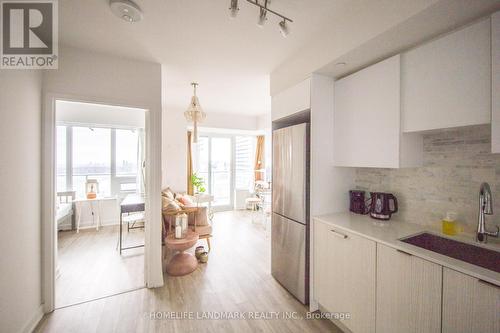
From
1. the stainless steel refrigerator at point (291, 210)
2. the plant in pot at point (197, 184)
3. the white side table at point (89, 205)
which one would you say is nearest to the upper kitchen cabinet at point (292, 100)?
the stainless steel refrigerator at point (291, 210)

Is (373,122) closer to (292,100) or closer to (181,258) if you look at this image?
(292,100)

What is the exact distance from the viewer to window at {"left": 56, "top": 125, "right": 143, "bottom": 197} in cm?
431

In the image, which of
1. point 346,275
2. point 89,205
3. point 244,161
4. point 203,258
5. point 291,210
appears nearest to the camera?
point 346,275

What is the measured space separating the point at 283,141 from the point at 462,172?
1.50 m

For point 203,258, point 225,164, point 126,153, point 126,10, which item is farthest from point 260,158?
point 126,10

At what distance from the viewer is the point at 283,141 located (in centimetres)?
229

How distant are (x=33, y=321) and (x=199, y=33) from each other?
2.97m

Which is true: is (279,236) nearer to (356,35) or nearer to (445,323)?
(445,323)

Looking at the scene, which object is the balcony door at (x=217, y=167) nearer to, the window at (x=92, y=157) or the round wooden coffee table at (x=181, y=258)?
the window at (x=92, y=157)

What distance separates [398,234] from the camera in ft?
4.90

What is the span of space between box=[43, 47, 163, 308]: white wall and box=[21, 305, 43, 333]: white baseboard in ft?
1.08

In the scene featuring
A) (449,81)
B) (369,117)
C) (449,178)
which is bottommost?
(449,178)

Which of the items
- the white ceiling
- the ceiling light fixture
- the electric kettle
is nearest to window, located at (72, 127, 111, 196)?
the white ceiling

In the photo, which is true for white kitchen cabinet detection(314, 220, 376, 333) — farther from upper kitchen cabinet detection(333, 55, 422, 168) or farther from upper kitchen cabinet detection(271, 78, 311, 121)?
upper kitchen cabinet detection(271, 78, 311, 121)
